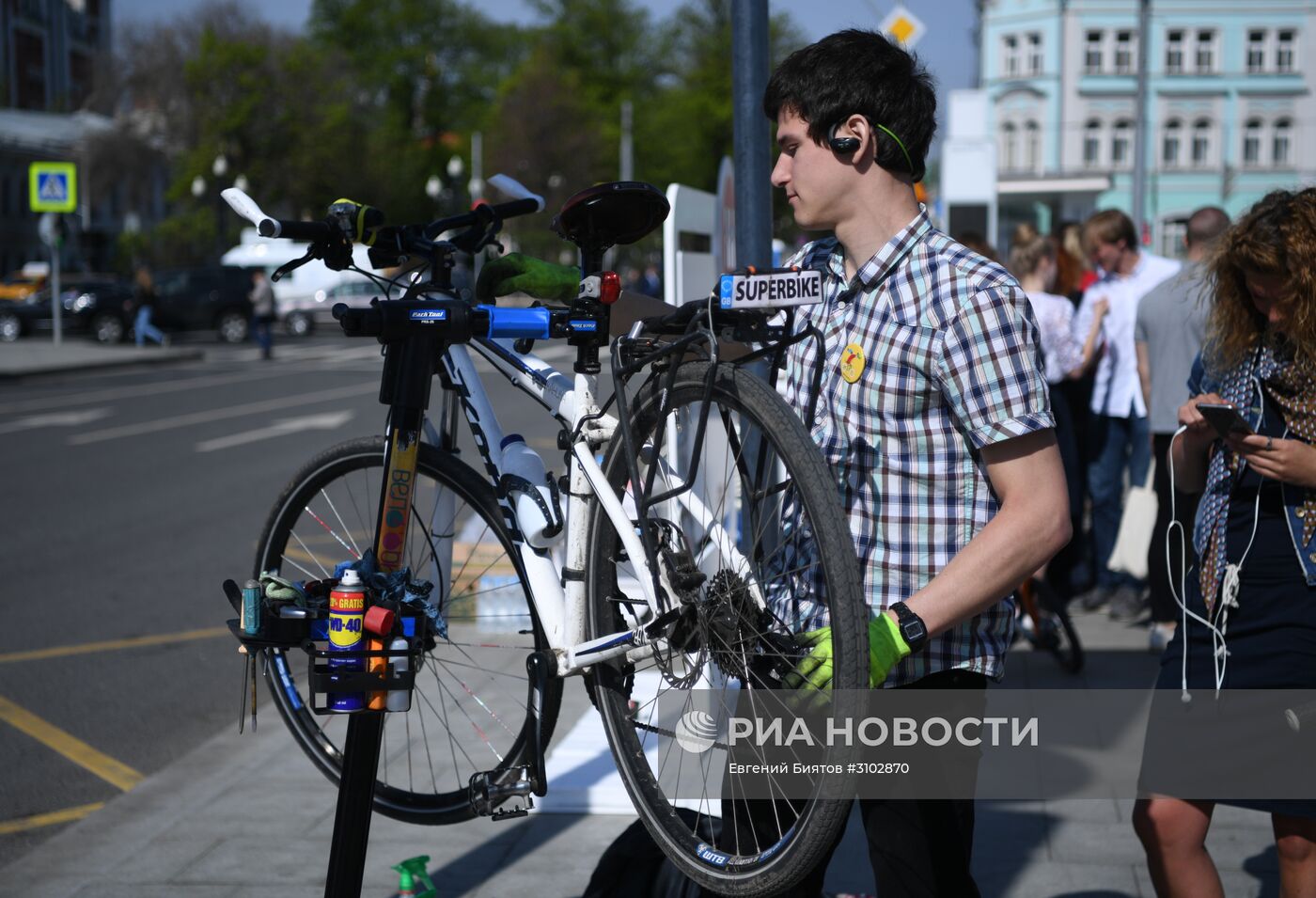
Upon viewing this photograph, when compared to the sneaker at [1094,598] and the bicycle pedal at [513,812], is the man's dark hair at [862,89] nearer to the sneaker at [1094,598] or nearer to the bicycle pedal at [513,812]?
the bicycle pedal at [513,812]

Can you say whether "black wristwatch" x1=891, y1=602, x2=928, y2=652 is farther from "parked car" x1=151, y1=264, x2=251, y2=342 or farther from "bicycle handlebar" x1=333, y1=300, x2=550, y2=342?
"parked car" x1=151, y1=264, x2=251, y2=342

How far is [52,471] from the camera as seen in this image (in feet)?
43.0

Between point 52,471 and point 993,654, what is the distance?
39.7 feet

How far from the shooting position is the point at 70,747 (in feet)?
18.4

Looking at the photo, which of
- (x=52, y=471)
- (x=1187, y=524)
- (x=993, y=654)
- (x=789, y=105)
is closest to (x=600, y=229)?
(x=789, y=105)

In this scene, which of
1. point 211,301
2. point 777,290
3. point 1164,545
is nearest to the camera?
point 777,290

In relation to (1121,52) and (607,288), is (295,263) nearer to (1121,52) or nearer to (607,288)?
(607,288)

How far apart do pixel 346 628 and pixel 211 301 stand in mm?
36137

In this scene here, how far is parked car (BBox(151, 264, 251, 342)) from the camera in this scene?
121 ft

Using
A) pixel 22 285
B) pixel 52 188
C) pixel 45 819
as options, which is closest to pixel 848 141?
pixel 45 819

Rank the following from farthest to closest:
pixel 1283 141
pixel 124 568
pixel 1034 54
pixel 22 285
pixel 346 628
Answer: pixel 1034 54 < pixel 1283 141 < pixel 22 285 < pixel 124 568 < pixel 346 628

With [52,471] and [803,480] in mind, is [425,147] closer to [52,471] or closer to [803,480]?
[52,471]

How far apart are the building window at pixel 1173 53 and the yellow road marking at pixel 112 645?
239 feet

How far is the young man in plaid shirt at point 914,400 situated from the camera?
7.63ft
